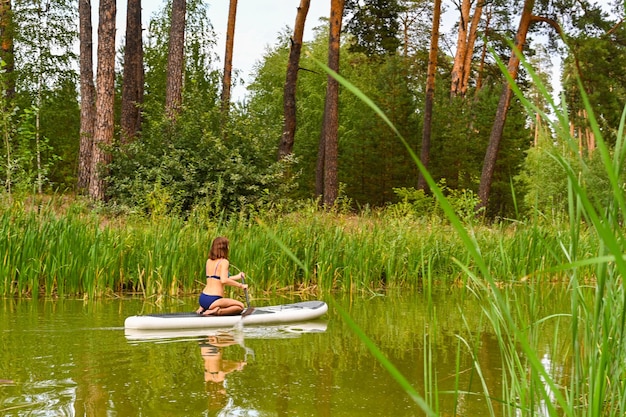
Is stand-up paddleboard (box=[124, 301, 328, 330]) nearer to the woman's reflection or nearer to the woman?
the woman

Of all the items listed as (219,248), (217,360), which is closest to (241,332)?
(219,248)

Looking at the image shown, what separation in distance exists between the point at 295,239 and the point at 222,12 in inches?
541

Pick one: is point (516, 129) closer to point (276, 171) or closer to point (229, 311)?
point (276, 171)

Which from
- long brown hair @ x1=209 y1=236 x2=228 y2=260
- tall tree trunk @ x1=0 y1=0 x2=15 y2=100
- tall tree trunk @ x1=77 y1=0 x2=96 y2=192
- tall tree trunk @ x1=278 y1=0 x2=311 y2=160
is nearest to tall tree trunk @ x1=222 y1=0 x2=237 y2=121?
tall tree trunk @ x1=278 y1=0 x2=311 y2=160

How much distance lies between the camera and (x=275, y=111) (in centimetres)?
3434

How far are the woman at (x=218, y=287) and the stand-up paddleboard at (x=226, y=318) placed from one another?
18cm

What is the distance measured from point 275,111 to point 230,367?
30.3 meters

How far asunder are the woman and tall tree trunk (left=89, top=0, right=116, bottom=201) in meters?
9.36

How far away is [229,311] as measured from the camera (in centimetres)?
679

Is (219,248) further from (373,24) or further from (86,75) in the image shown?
(373,24)

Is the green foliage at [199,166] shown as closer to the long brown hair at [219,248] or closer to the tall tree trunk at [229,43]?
the tall tree trunk at [229,43]

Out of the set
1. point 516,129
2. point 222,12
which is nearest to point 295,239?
point 222,12

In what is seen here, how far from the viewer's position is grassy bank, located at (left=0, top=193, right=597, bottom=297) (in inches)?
309

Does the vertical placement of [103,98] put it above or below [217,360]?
above
